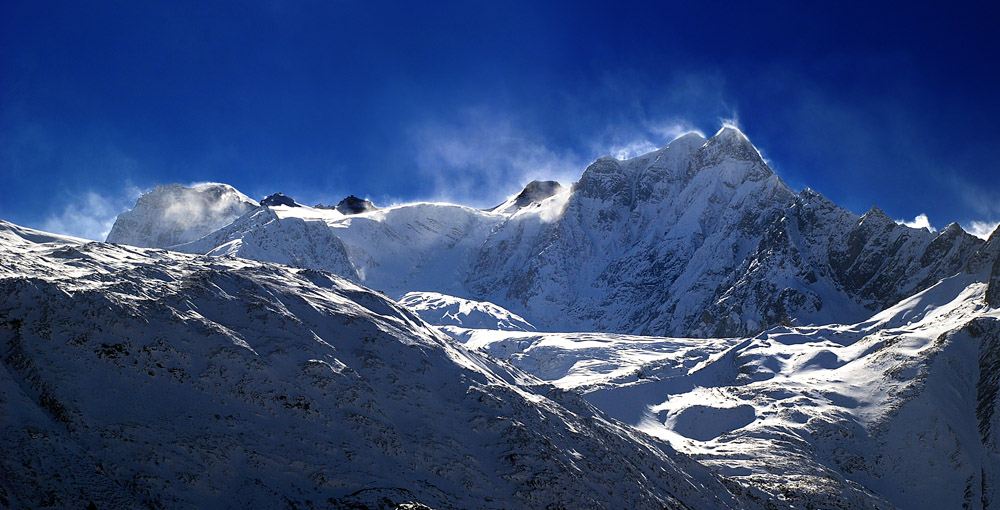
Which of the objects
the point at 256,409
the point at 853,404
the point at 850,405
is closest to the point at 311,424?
the point at 256,409

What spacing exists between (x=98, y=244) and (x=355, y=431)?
3387cm

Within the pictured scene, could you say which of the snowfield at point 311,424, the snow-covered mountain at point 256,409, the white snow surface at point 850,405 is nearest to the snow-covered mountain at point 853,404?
the white snow surface at point 850,405

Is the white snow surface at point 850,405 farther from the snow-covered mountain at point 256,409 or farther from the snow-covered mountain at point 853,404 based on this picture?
the snow-covered mountain at point 256,409

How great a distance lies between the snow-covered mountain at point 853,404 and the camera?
81875mm

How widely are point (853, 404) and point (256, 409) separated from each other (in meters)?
91.0

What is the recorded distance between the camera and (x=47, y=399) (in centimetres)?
3403

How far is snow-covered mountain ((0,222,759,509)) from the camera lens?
3281cm

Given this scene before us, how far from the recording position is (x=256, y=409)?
133 feet

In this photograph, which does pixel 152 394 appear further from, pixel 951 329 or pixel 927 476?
pixel 951 329

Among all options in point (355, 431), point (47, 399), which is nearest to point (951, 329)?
point (355, 431)

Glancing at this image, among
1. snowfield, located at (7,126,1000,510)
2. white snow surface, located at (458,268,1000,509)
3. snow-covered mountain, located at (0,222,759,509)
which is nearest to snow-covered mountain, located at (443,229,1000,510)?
white snow surface, located at (458,268,1000,509)

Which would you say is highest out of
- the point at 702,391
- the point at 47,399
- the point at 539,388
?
the point at 702,391

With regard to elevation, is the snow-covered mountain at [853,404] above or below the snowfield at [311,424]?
above

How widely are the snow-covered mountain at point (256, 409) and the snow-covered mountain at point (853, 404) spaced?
3088 centimetres
